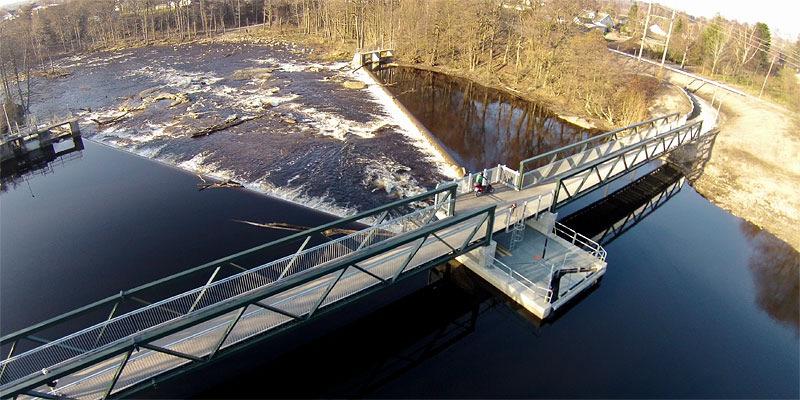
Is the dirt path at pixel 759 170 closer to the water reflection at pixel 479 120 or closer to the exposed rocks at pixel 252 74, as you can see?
the water reflection at pixel 479 120

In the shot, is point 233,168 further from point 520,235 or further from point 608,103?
point 608,103

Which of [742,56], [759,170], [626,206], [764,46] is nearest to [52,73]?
[626,206]

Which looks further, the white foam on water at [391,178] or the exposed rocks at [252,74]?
the exposed rocks at [252,74]

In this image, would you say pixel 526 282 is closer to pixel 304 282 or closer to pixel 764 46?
pixel 304 282

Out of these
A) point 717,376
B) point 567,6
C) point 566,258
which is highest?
point 567,6

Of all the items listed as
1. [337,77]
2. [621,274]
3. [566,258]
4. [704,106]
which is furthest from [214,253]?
[704,106]

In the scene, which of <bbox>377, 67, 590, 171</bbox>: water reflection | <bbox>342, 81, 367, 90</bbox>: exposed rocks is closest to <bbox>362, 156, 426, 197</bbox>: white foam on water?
<bbox>377, 67, 590, 171</bbox>: water reflection

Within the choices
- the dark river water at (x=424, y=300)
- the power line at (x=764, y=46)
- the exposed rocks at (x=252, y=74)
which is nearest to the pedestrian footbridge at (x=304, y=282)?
the dark river water at (x=424, y=300)
